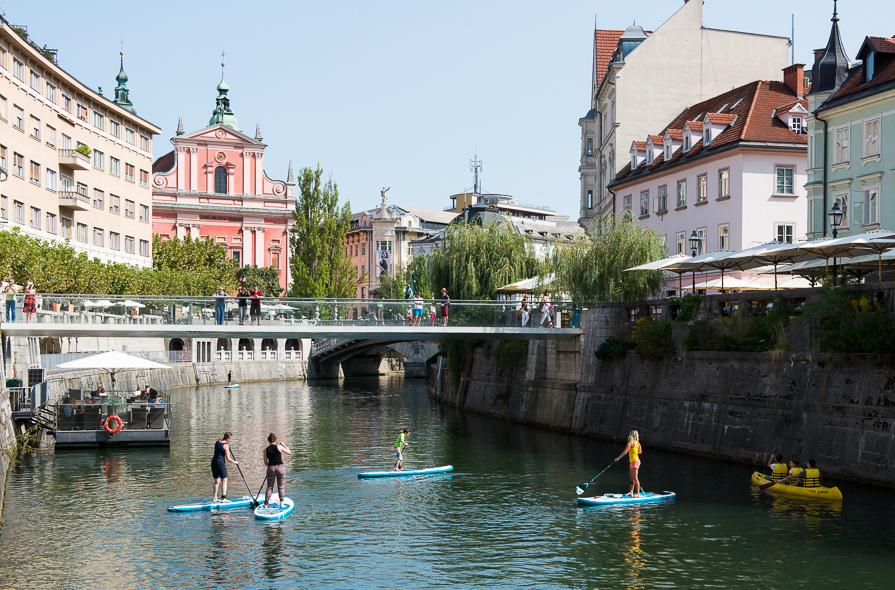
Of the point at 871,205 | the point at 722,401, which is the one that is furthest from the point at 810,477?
the point at 871,205

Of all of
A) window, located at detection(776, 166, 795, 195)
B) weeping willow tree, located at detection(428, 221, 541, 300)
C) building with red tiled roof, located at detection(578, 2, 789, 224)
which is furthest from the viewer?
building with red tiled roof, located at detection(578, 2, 789, 224)

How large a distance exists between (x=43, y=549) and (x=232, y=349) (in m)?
73.3

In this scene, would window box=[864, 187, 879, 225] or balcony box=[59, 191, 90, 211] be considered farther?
balcony box=[59, 191, 90, 211]

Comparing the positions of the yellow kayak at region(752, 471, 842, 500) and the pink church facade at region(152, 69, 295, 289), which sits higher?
the pink church facade at region(152, 69, 295, 289)

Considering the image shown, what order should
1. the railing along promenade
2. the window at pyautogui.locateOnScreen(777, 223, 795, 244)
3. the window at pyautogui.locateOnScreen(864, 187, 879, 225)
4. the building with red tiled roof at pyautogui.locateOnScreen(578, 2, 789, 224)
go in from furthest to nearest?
the building with red tiled roof at pyautogui.locateOnScreen(578, 2, 789, 224), the window at pyautogui.locateOnScreen(777, 223, 795, 244), the window at pyautogui.locateOnScreen(864, 187, 879, 225), the railing along promenade

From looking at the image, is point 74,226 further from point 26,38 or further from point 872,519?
point 872,519

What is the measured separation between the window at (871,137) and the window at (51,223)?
1927 inches

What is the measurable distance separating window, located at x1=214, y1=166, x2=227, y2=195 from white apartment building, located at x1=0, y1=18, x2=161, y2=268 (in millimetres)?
22760

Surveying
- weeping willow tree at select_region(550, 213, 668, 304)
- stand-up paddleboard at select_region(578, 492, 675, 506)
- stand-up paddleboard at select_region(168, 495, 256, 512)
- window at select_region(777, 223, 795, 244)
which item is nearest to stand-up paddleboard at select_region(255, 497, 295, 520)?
stand-up paddleboard at select_region(168, 495, 256, 512)

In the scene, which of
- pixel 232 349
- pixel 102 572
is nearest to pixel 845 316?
pixel 102 572

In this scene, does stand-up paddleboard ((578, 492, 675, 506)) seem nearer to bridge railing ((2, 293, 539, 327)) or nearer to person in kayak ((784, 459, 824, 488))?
person in kayak ((784, 459, 824, 488))

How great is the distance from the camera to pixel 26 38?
6269 centimetres

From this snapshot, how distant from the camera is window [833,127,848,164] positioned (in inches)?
1800

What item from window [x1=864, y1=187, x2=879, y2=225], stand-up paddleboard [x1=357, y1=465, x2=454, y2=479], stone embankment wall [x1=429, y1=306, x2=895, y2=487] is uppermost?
window [x1=864, y1=187, x2=879, y2=225]
